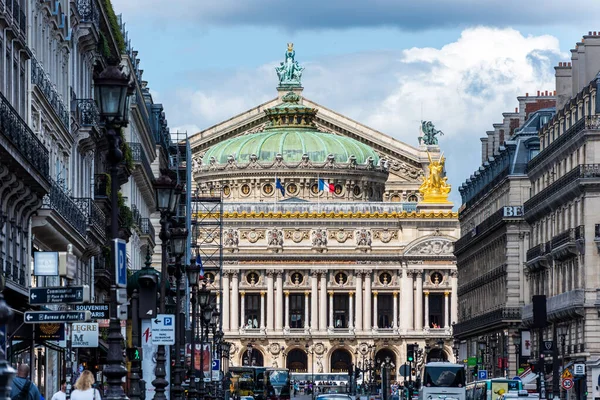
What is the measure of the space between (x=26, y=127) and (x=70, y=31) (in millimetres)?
14511

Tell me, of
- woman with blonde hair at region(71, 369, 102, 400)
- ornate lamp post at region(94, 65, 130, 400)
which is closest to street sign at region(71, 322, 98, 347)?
ornate lamp post at region(94, 65, 130, 400)

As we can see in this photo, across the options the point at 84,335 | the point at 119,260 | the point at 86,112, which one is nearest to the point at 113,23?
the point at 86,112

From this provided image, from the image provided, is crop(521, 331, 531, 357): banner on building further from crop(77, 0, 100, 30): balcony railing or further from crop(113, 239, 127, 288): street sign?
crop(113, 239, 127, 288): street sign

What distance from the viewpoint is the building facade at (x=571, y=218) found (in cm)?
8612

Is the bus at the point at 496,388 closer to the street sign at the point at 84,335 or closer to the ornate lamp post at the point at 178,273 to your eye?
the ornate lamp post at the point at 178,273

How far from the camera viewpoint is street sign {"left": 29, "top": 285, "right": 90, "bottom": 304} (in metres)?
35.4

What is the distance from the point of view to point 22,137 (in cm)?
4088

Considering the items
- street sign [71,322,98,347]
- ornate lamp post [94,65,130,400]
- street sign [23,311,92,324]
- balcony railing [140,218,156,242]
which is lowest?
street sign [71,322,98,347]

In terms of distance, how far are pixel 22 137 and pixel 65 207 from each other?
34.9ft

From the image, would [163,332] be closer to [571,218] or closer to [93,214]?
[93,214]

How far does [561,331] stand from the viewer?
3716 inches

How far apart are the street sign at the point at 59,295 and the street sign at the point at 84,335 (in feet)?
11.3

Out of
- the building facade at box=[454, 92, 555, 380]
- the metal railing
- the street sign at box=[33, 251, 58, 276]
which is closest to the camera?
the street sign at box=[33, 251, 58, 276]

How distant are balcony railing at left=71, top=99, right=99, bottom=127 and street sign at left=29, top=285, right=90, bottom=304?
23.1 meters
